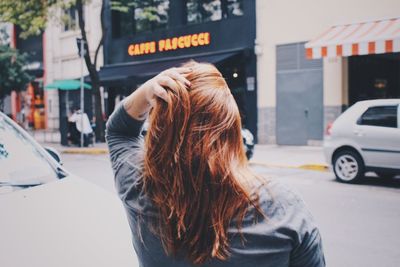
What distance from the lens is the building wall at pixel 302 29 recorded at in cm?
1593

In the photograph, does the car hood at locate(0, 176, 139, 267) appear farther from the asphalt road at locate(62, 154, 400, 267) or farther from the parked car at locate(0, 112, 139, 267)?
the asphalt road at locate(62, 154, 400, 267)

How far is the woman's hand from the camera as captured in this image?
1360mm

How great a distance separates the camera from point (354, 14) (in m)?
16.0

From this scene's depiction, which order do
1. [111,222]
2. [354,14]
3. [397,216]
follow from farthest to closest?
[354,14], [397,216], [111,222]

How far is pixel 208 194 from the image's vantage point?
1323 millimetres

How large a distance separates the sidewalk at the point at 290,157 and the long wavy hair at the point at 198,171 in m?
11.0

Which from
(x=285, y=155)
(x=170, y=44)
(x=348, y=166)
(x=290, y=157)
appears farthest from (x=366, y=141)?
(x=170, y=44)

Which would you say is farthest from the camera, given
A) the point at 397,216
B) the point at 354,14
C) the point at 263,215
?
the point at 354,14

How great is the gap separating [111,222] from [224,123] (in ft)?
5.54

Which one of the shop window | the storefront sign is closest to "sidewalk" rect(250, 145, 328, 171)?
the storefront sign

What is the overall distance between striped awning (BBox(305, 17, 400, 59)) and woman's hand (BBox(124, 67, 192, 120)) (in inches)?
518

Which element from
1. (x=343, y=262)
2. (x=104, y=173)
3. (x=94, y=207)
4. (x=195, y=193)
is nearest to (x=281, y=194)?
(x=195, y=193)

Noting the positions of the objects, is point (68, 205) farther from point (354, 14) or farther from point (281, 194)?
point (354, 14)

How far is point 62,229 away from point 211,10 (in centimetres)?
1856
